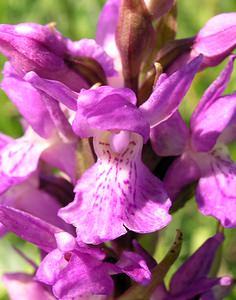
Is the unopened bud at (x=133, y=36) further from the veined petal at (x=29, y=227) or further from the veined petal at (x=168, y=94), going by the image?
the veined petal at (x=29, y=227)

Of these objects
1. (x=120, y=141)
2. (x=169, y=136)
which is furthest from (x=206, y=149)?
(x=120, y=141)

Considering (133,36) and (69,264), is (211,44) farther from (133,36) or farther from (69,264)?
(69,264)

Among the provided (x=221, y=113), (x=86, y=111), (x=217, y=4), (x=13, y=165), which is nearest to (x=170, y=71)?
(x=221, y=113)

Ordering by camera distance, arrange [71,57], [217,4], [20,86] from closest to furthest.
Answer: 1. [71,57]
2. [20,86]
3. [217,4]

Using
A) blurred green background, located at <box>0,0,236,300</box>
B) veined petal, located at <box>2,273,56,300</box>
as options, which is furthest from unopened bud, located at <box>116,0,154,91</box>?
blurred green background, located at <box>0,0,236,300</box>

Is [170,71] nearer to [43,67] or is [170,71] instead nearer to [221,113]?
Result: [221,113]
